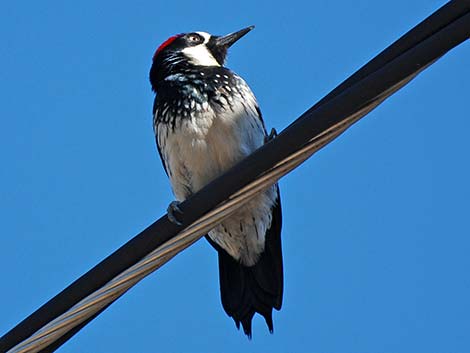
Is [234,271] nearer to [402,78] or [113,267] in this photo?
[113,267]

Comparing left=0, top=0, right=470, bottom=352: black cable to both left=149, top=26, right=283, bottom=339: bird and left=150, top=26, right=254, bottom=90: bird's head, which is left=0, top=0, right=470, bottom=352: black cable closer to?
left=149, top=26, right=283, bottom=339: bird

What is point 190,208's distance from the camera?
11.0 ft

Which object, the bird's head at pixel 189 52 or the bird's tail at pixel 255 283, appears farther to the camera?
the bird's head at pixel 189 52

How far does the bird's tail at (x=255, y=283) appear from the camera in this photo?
205 inches

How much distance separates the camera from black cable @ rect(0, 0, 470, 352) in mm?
2939

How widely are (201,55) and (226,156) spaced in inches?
36.4

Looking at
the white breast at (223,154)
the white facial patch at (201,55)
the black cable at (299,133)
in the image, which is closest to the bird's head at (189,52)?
the white facial patch at (201,55)

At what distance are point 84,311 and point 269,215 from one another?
2.49 metres

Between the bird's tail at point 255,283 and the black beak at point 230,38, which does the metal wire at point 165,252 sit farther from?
the black beak at point 230,38

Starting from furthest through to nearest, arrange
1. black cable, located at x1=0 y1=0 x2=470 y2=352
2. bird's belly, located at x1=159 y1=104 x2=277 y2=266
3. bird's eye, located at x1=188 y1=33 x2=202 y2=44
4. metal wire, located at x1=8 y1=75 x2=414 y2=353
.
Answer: bird's eye, located at x1=188 y1=33 x2=202 y2=44 < bird's belly, located at x1=159 y1=104 x2=277 y2=266 < metal wire, located at x1=8 y1=75 x2=414 y2=353 < black cable, located at x1=0 y1=0 x2=470 y2=352

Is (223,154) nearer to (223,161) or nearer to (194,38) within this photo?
(223,161)

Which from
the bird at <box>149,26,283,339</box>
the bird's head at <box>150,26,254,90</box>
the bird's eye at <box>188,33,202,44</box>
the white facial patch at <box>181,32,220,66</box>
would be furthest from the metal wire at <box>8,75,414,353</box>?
the bird's eye at <box>188,33,202,44</box>

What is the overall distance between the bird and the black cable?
1782 millimetres

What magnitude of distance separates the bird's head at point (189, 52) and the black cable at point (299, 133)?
240 cm
